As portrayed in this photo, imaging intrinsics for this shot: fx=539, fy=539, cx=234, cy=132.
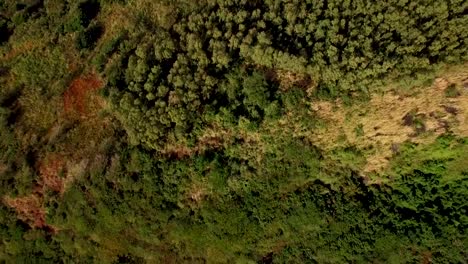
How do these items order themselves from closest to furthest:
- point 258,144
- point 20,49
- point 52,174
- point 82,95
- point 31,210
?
1. point 258,144
2. point 52,174
3. point 31,210
4. point 82,95
5. point 20,49

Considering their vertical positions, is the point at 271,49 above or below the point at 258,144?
above

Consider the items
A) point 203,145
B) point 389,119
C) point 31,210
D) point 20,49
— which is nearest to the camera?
point 389,119

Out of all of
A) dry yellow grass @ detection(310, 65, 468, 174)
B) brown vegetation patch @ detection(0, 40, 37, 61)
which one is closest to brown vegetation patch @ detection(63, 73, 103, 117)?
brown vegetation patch @ detection(0, 40, 37, 61)

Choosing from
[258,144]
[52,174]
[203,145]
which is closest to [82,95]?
[52,174]

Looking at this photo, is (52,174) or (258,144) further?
(52,174)

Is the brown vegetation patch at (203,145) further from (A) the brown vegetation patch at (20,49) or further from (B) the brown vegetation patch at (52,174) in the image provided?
(A) the brown vegetation patch at (20,49)

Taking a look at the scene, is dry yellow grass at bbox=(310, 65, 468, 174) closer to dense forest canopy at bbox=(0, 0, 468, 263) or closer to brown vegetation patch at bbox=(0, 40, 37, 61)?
dense forest canopy at bbox=(0, 0, 468, 263)

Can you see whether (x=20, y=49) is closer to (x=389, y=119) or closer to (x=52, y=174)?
(x=52, y=174)

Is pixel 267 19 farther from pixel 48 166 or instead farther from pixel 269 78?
pixel 48 166
